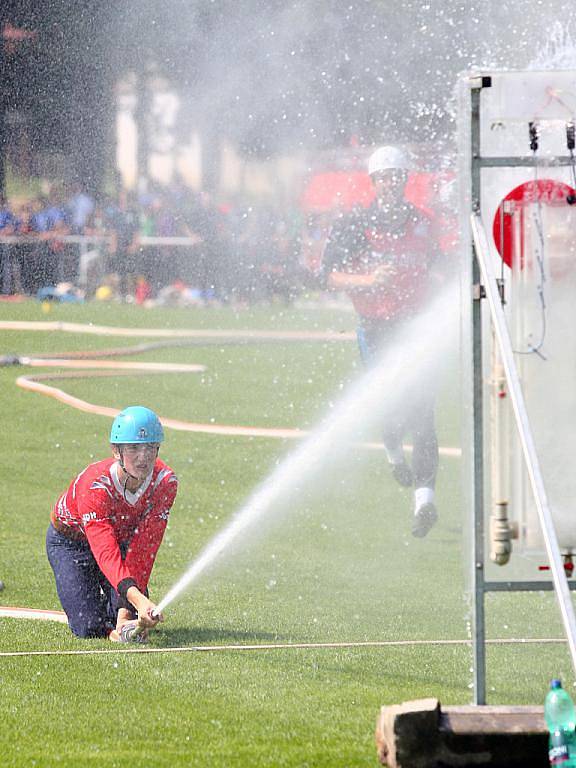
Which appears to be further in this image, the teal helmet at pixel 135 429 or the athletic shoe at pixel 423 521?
the athletic shoe at pixel 423 521

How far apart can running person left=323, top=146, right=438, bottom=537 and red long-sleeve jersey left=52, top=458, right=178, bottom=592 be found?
10.3 ft

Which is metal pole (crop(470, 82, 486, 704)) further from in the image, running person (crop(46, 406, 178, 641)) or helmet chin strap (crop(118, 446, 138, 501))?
helmet chin strap (crop(118, 446, 138, 501))

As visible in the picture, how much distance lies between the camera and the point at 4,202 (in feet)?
93.4

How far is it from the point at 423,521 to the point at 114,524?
2.74 meters

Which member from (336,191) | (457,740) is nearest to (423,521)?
(457,740)

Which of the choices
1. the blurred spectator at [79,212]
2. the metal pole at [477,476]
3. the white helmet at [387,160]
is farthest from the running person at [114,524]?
the blurred spectator at [79,212]

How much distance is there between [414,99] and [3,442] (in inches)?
656

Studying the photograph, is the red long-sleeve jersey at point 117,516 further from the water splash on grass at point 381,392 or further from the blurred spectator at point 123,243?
the blurred spectator at point 123,243

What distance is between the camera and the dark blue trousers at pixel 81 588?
6348mm

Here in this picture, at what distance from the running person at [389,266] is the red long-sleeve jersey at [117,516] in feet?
10.3

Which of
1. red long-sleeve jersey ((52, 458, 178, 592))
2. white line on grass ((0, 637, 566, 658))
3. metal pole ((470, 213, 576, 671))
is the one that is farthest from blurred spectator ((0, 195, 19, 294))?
metal pole ((470, 213, 576, 671))

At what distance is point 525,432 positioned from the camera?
14.0 feet

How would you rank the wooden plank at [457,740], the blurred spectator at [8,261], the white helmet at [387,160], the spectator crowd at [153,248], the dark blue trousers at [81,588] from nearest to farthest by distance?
the wooden plank at [457,740] < the dark blue trousers at [81,588] < the white helmet at [387,160] < the blurred spectator at [8,261] < the spectator crowd at [153,248]

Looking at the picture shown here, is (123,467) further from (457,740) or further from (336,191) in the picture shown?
(336,191)
